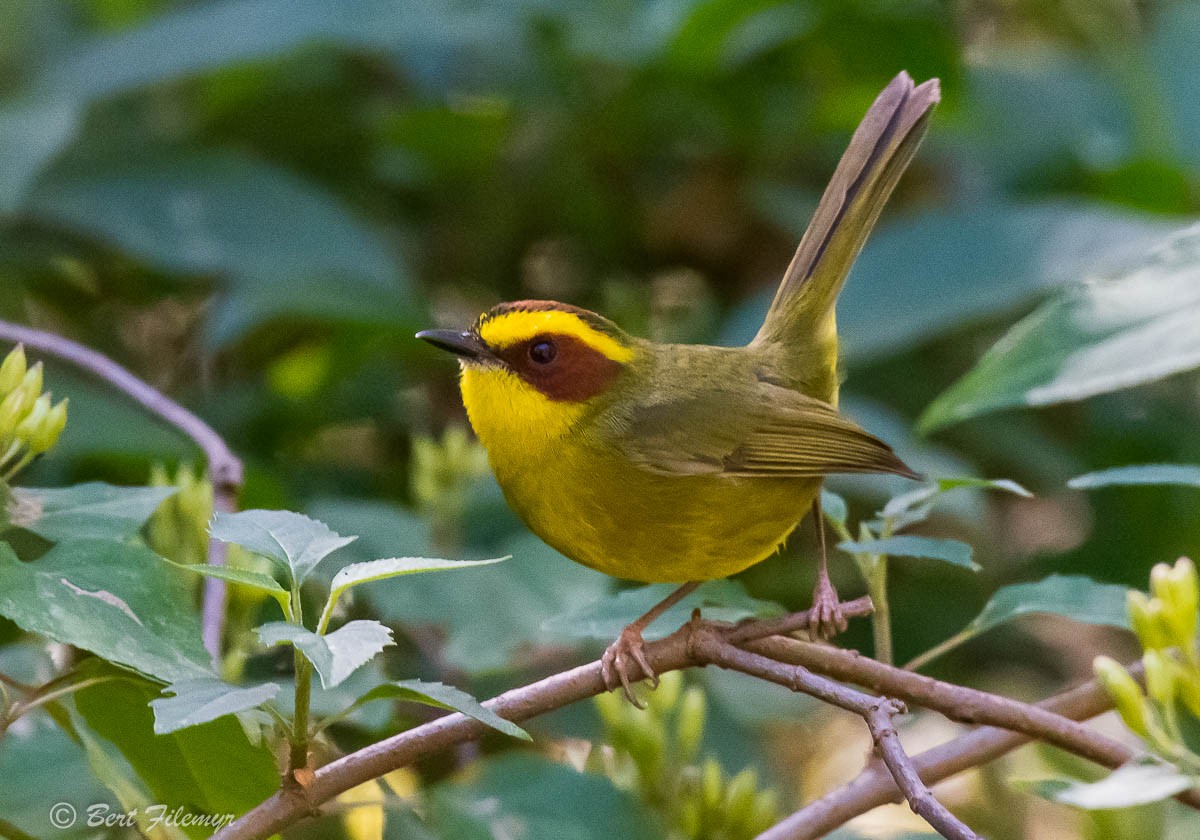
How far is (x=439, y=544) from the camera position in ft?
10.8

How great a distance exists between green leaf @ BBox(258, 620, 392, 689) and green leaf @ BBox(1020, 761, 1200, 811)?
2.54ft

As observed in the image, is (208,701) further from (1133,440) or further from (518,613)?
(1133,440)

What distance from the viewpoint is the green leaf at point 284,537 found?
1553mm

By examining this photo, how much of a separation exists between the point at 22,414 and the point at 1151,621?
5.11ft

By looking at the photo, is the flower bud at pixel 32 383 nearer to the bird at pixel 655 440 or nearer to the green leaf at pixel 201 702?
the green leaf at pixel 201 702

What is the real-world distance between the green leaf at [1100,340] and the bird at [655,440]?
251mm

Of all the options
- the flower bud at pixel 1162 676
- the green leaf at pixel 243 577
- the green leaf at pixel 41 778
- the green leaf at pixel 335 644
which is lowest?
the green leaf at pixel 41 778

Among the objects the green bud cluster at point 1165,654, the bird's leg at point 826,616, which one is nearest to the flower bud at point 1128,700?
the green bud cluster at point 1165,654

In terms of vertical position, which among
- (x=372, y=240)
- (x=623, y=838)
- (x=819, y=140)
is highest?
(x=819, y=140)

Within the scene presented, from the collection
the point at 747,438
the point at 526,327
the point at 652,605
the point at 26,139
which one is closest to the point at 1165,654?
the point at 652,605

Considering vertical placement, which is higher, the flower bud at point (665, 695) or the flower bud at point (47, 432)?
the flower bud at point (47, 432)

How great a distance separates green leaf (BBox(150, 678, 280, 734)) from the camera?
1328 mm

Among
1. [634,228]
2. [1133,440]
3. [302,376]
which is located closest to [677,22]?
[634,228]

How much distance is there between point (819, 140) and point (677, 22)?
1.06 m
